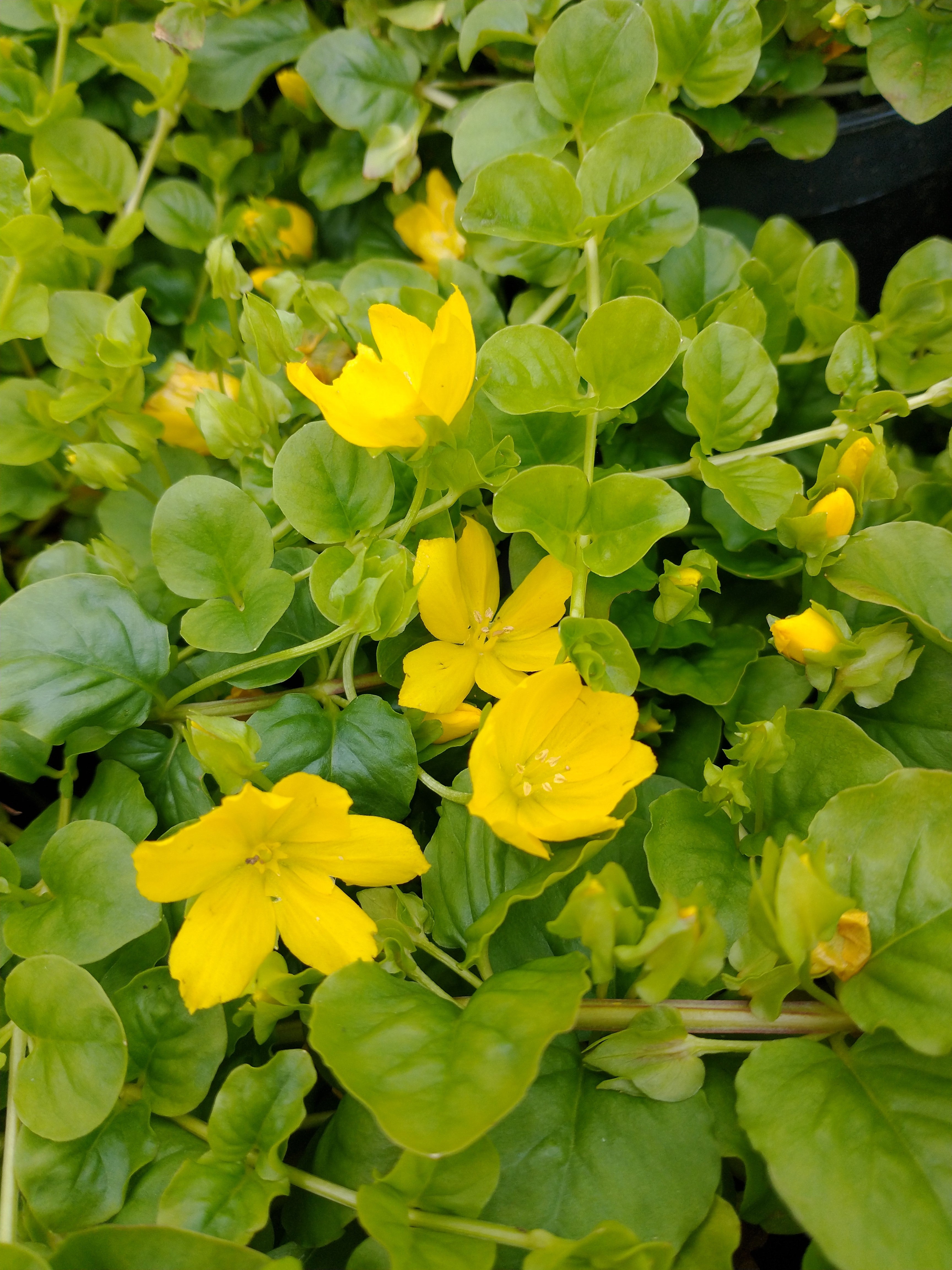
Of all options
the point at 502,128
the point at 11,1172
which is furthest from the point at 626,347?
the point at 11,1172

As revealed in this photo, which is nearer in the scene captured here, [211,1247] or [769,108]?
[211,1247]

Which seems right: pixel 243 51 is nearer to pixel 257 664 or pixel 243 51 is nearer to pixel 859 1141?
pixel 257 664

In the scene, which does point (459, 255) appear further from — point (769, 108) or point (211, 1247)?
point (211, 1247)

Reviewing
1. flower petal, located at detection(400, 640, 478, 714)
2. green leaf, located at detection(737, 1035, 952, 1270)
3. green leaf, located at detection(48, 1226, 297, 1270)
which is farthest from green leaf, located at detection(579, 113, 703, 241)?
green leaf, located at detection(48, 1226, 297, 1270)

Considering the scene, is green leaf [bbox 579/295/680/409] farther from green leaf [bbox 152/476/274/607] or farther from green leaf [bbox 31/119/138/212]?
green leaf [bbox 31/119/138/212]

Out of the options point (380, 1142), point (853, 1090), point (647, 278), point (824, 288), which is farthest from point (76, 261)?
point (853, 1090)

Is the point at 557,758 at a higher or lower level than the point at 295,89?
lower
